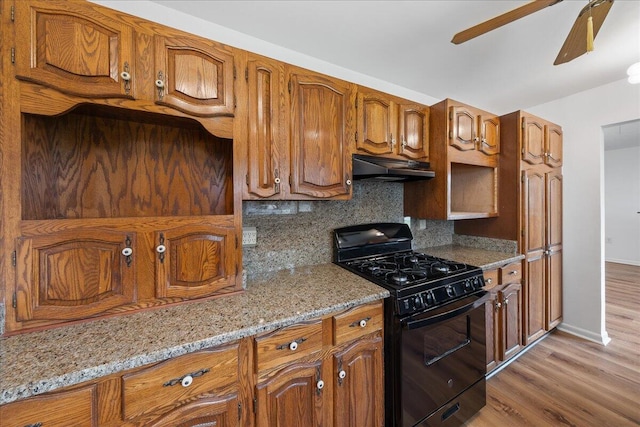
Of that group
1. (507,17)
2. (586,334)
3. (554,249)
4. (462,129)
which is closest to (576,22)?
(507,17)

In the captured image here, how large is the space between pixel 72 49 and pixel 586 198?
399 cm

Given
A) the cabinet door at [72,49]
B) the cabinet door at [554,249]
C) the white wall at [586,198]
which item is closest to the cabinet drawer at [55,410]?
the cabinet door at [72,49]

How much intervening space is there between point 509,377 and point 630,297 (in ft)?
10.5

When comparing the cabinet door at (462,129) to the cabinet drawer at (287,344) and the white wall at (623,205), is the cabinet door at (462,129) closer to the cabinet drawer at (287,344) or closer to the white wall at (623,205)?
the cabinet drawer at (287,344)

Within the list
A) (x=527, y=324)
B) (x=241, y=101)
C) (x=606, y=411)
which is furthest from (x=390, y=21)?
(x=606, y=411)

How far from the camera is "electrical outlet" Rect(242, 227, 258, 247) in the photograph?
1.60 m

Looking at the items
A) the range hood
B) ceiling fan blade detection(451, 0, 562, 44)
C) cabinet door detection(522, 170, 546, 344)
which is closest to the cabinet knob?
the range hood

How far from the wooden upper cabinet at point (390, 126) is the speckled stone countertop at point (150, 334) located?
100 cm

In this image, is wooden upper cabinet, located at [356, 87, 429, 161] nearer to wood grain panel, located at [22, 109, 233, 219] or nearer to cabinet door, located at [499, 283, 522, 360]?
wood grain panel, located at [22, 109, 233, 219]

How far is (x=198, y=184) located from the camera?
1455 mm

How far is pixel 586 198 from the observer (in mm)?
2512

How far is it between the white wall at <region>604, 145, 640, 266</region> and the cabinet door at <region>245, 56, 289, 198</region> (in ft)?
25.2

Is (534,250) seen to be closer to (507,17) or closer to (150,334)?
(507,17)

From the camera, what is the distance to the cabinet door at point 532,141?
2215 mm
